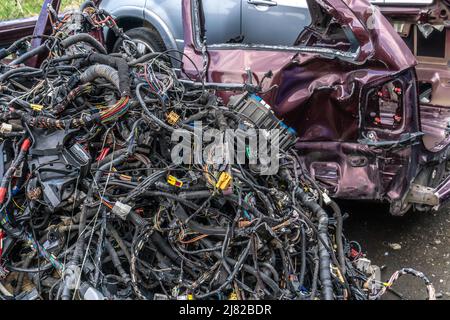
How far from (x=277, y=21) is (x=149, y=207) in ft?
8.75

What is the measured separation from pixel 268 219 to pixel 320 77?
1.29m

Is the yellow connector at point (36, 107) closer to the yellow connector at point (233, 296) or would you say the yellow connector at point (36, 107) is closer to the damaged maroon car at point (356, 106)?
the damaged maroon car at point (356, 106)

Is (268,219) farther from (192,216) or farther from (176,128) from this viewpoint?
(176,128)

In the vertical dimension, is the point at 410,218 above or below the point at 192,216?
below

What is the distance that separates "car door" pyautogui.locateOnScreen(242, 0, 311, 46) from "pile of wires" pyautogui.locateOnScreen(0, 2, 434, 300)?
1.65 metres

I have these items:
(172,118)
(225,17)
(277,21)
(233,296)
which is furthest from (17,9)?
(233,296)

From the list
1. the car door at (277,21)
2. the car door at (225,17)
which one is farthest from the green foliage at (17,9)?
the car door at (277,21)

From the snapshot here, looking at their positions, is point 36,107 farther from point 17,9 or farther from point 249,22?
point 17,9

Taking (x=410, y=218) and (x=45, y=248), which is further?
(x=410, y=218)

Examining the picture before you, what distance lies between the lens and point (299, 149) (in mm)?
3754

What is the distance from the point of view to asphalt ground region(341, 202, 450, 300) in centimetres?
347

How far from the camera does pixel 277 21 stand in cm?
491
